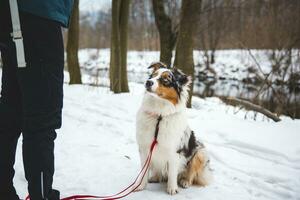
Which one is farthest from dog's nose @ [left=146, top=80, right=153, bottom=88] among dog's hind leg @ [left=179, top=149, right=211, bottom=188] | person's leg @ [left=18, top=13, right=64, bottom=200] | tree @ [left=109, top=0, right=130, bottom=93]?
tree @ [left=109, top=0, right=130, bottom=93]

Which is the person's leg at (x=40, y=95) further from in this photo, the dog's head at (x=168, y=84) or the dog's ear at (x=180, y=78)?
the dog's ear at (x=180, y=78)

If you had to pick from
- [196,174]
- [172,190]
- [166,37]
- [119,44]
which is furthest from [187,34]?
[172,190]

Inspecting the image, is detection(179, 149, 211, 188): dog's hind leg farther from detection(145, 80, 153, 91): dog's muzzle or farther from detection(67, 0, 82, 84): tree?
detection(67, 0, 82, 84): tree

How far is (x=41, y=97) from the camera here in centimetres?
188

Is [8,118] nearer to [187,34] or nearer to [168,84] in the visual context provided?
[168,84]

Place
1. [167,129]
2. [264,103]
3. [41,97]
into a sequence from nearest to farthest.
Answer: [41,97] → [167,129] → [264,103]

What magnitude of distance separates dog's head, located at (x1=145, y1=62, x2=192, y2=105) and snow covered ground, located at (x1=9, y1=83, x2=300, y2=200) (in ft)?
3.12

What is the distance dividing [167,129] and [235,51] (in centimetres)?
2535

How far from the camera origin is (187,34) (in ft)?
23.2

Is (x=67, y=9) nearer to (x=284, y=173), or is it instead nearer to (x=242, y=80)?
(x=284, y=173)

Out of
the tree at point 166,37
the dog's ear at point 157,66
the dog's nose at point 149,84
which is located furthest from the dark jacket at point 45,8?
the tree at point 166,37

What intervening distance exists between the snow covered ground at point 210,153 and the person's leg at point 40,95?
802 mm

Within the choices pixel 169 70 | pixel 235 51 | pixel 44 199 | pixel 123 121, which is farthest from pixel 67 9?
pixel 235 51

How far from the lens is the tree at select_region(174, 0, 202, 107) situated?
6.93 meters
